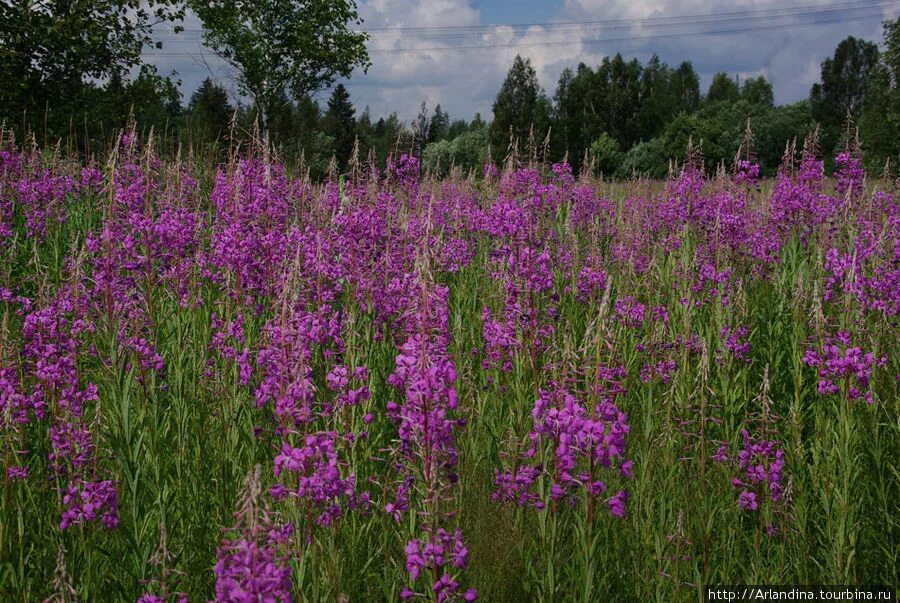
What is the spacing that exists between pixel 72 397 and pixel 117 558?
0.82m

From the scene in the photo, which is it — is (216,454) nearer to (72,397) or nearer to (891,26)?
(72,397)

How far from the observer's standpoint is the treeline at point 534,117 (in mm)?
13578

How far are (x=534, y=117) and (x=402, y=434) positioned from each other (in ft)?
212

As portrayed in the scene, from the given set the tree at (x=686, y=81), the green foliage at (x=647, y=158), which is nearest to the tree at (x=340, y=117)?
the green foliage at (x=647, y=158)

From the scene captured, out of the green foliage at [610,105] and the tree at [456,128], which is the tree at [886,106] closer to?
the green foliage at [610,105]

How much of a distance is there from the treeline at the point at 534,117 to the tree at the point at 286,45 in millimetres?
1522

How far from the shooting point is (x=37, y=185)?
7.93 metres

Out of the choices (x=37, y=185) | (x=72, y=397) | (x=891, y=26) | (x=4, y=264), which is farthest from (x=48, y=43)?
(x=891, y=26)

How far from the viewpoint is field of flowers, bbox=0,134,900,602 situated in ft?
7.75

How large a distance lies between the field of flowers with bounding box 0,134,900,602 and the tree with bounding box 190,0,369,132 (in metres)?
37.4

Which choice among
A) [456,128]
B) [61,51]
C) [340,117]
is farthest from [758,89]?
[61,51]

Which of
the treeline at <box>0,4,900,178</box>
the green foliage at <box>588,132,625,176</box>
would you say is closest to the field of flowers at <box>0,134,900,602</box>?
the treeline at <box>0,4,900,178</box>

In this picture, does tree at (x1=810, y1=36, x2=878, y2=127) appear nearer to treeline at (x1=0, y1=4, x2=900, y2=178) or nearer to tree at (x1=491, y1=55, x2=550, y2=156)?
treeline at (x1=0, y1=4, x2=900, y2=178)

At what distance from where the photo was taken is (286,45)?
1599 inches
